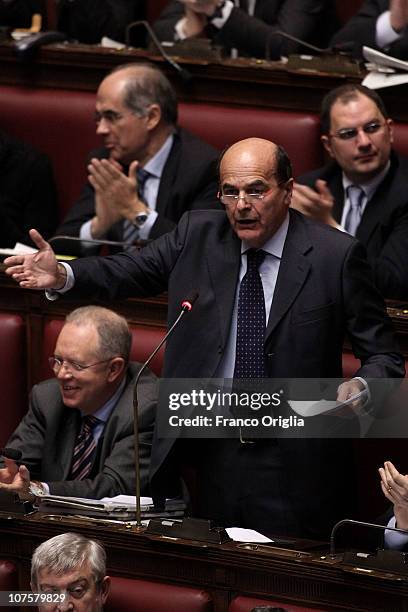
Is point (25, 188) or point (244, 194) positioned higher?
point (25, 188)

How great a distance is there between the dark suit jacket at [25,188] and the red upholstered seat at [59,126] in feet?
0.15

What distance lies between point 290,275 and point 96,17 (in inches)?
A: 43.2

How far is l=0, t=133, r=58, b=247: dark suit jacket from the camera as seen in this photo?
2.25m

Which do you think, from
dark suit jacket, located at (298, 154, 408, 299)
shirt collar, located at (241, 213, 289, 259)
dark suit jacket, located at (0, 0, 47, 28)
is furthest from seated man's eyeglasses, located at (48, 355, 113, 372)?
dark suit jacket, located at (0, 0, 47, 28)

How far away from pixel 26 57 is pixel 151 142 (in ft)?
1.12

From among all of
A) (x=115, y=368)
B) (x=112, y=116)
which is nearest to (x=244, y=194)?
(x=115, y=368)

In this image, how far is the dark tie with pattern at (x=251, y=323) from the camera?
1.52 m

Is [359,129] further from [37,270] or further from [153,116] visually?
[37,270]

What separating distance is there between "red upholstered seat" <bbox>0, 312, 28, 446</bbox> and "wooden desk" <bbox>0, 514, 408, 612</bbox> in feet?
1.22

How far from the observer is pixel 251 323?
5.02 feet

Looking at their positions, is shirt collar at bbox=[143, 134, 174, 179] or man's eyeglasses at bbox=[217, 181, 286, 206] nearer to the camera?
man's eyeglasses at bbox=[217, 181, 286, 206]

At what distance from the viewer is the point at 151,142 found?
6.82ft

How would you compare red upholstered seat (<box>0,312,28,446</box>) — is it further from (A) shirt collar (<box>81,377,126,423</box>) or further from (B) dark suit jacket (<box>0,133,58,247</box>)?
(B) dark suit jacket (<box>0,133,58,247</box>)

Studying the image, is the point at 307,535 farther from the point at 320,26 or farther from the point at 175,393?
the point at 320,26
